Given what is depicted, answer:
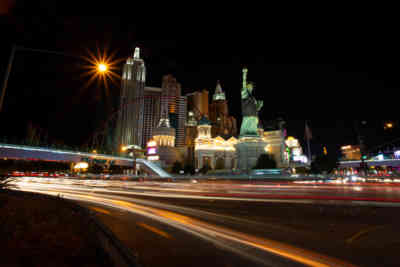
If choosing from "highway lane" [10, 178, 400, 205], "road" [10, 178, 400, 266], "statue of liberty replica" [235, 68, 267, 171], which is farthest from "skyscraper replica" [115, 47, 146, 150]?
"road" [10, 178, 400, 266]

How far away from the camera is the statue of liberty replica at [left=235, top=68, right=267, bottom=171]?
299 feet

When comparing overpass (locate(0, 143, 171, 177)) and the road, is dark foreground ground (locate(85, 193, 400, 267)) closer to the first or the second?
the road

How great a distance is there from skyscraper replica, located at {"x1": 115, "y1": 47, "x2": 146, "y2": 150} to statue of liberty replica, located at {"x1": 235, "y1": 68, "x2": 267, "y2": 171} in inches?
3677

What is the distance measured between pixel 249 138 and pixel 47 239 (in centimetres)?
8845

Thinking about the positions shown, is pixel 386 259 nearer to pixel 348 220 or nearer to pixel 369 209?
pixel 348 220

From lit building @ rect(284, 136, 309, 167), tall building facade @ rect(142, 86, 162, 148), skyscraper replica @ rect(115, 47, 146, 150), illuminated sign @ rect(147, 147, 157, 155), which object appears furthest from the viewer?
tall building facade @ rect(142, 86, 162, 148)

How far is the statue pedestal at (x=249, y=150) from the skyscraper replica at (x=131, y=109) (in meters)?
95.7

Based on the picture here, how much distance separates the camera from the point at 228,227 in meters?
8.99

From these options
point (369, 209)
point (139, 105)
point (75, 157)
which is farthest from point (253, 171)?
point (139, 105)

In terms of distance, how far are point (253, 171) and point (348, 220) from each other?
69.5 metres

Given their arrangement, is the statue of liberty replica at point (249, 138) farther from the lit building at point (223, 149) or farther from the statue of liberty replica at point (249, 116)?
the lit building at point (223, 149)

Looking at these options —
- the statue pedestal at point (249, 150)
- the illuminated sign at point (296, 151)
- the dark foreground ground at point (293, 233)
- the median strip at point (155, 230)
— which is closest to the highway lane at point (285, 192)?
→ the dark foreground ground at point (293, 233)

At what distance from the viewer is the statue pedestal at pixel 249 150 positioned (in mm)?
90812

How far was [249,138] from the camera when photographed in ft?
302
